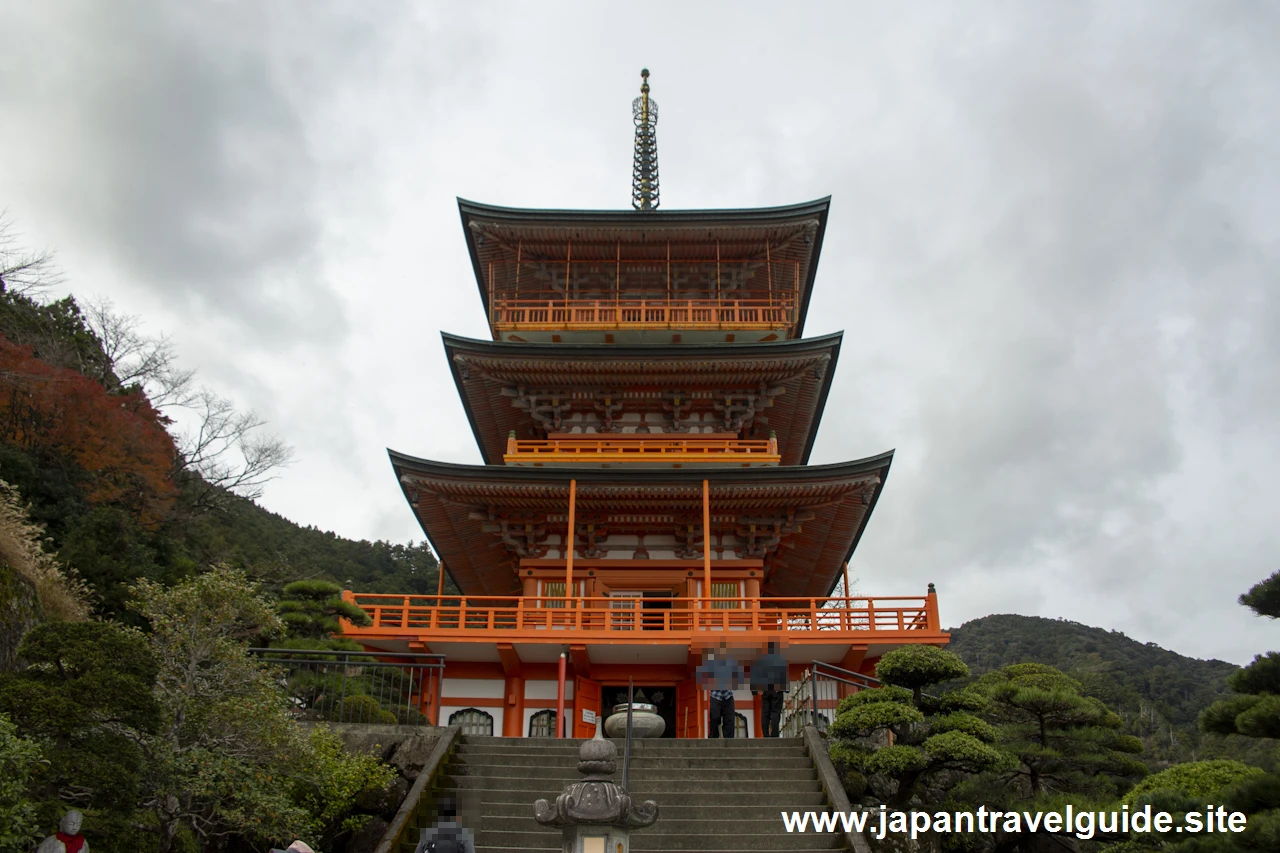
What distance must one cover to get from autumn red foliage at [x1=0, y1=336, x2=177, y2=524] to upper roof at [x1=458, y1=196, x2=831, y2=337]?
11.1 metres

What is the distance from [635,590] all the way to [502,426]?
6234 millimetres

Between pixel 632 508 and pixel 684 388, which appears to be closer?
pixel 632 508

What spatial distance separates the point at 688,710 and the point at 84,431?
Result: 1770 cm

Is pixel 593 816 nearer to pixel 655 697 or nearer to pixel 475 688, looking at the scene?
pixel 475 688

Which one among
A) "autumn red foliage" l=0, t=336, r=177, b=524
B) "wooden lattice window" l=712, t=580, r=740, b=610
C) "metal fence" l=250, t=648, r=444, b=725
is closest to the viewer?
"metal fence" l=250, t=648, r=444, b=725

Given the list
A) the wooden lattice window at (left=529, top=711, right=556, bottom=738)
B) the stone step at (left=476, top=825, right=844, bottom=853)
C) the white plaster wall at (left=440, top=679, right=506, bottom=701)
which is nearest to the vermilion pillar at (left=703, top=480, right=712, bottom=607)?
the wooden lattice window at (left=529, top=711, right=556, bottom=738)

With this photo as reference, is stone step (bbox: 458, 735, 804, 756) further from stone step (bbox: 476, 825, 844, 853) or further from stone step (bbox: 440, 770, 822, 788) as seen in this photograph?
stone step (bbox: 476, 825, 844, 853)

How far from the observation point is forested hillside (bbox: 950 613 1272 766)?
38.7m

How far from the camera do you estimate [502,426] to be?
24094mm

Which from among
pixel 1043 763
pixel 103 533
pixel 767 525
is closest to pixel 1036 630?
pixel 767 525

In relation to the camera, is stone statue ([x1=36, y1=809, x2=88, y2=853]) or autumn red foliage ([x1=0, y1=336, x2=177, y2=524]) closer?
stone statue ([x1=36, y1=809, x2=88, y2=853])

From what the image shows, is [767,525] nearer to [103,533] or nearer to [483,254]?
[483,254]

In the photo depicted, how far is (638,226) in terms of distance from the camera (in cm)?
2378

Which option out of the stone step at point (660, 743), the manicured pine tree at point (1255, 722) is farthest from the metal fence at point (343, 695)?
the manicured pine tree at point (1255, 722)
